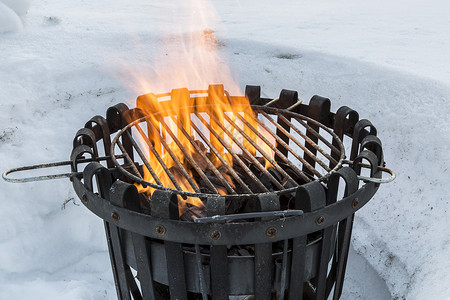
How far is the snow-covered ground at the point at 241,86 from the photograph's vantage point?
294 centimetres

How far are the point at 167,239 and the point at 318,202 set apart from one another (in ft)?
1.88

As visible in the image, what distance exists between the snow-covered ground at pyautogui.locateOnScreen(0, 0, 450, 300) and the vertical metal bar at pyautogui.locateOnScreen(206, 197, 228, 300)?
135cm

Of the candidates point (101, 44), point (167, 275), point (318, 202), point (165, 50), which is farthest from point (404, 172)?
point (101, 44)

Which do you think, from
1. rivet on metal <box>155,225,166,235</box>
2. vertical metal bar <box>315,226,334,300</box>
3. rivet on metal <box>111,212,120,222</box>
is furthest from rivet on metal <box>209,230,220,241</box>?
vertical metal bar <box>315,226,334,300</box>

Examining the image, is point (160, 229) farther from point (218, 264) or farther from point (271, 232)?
point (271, 232)

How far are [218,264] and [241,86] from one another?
289 centimetres

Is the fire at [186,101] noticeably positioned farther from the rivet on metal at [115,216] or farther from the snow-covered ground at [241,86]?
the rivet on metal at [115,216]

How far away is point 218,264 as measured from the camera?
164 cm

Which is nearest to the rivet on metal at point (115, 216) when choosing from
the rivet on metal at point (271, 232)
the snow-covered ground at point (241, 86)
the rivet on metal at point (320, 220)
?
the rivet on metal at point (271, 232)

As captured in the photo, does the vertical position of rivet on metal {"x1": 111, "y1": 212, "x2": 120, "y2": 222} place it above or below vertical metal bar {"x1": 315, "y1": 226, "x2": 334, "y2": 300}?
above

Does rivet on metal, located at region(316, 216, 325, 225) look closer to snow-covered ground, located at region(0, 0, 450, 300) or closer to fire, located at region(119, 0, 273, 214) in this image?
fire, located at region(119, 0, 273, 214)

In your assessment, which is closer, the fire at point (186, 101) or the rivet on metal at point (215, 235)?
the rivet on metal at point (215, 235)

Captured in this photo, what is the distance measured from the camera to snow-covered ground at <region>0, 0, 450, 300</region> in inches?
116

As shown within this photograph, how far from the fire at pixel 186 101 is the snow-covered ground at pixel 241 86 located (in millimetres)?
86
